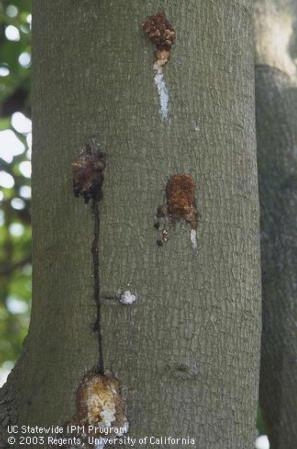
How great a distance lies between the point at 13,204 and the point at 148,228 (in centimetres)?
237

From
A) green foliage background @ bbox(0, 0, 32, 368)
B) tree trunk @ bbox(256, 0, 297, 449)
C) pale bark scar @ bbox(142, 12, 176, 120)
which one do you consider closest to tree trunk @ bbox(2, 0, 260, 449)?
pale bark scar @ bbox(142, 12, 176, 120)

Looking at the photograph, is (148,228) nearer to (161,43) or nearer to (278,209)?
(161,43)

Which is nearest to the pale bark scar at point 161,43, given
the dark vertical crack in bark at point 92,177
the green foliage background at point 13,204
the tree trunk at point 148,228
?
the tree trunk at point 148,228

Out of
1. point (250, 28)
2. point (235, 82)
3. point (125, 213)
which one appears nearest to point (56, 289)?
point (125, 213)

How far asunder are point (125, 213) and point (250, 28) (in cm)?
47

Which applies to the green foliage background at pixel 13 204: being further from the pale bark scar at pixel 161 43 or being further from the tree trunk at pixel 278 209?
the pale bark scar at pixel 161 43

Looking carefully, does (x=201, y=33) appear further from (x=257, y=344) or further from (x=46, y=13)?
(x=257, y=344)

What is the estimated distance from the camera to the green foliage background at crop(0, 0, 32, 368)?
2969mm

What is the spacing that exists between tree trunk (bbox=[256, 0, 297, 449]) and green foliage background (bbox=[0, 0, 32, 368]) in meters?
1.01

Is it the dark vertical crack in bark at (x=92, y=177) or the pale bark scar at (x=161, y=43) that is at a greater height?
the pale bark scar at (x=161, y=43)

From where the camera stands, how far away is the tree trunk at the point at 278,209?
1835mm

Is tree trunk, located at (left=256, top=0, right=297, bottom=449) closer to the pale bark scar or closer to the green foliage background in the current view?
the pale bark scar

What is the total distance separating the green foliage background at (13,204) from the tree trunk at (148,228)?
1477 millimetres

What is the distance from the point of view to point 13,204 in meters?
3.62
